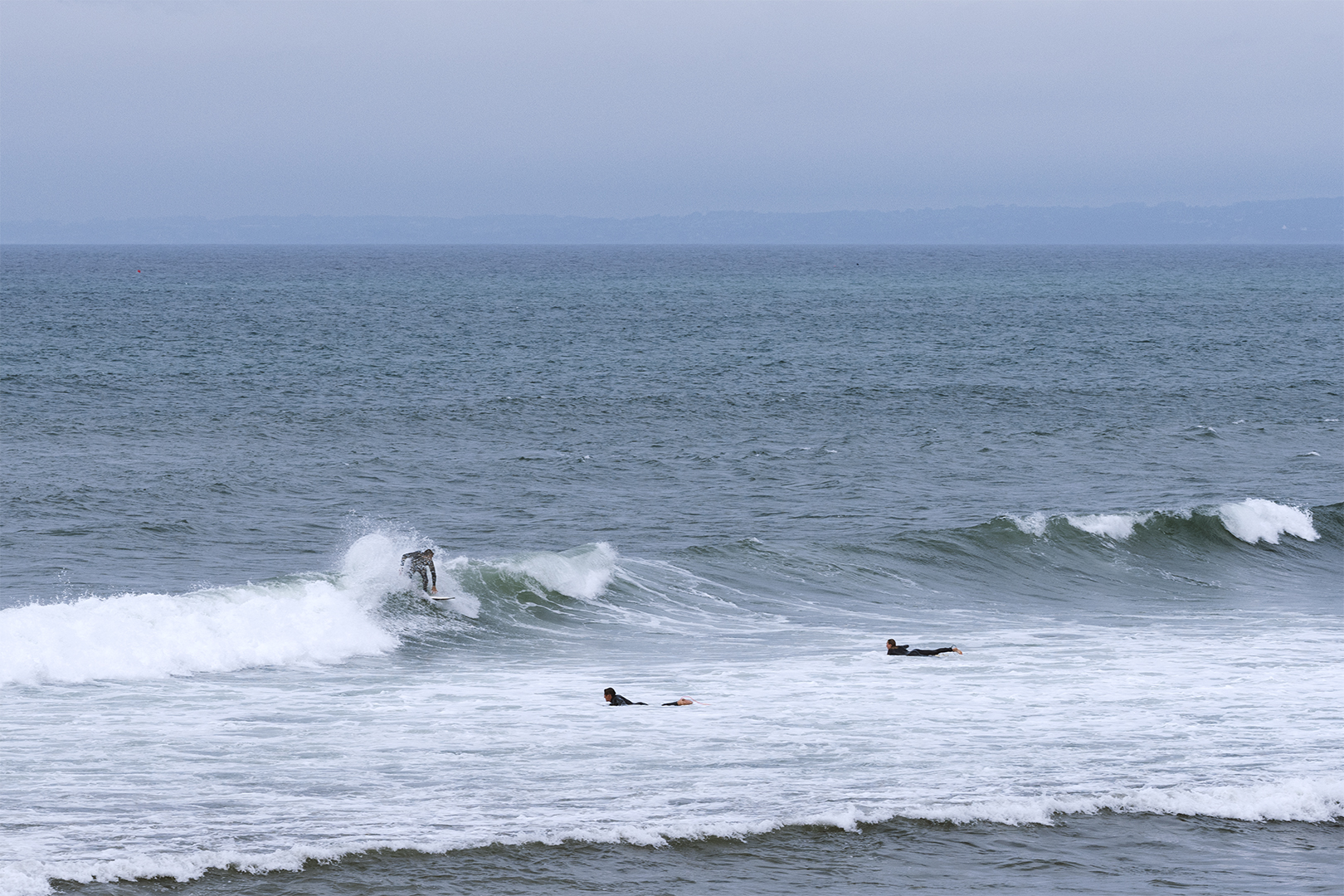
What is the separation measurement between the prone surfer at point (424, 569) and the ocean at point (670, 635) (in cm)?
26

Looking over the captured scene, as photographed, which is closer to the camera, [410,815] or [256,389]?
[410,815]

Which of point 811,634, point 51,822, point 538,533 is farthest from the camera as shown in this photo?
point 538,533

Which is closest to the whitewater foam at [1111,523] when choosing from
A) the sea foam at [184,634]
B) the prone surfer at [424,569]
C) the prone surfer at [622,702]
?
the prone surfer at [424,569]

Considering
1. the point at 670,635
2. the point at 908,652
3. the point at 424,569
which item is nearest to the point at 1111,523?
the point at 908,652

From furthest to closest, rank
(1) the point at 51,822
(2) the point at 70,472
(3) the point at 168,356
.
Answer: (3) the point at 168,356, (2) the point at 70,472, (1) the point at 51,822

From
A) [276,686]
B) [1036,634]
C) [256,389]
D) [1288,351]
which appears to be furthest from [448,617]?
[1288,351]

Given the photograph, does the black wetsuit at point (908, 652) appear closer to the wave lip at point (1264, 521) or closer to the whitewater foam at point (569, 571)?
the whitewater foam at point (569, 571)

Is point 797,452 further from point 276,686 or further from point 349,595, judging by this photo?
point 276,686

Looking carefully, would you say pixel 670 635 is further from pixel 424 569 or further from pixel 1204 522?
pixel 1204 522

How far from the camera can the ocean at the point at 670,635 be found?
12.9m

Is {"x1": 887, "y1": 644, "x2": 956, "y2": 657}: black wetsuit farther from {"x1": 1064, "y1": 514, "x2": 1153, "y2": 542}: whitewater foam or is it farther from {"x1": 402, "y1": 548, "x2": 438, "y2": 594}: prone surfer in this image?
{"x1": 1064, "y1": 514, "x2": 1153, "y2": 542}: whitewater foam

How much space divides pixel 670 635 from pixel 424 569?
4358 mm

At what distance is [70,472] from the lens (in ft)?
117

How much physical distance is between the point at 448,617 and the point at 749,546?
6.96 m
